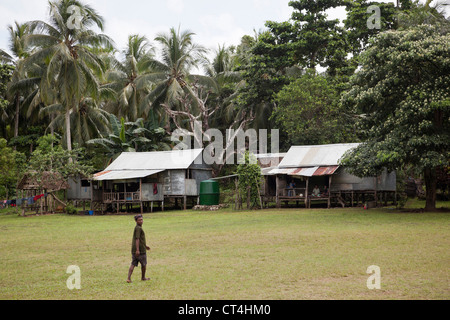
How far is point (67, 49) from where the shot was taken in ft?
98.9

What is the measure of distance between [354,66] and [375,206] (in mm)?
11807

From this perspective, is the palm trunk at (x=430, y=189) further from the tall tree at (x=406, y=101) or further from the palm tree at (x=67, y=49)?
the palm tree at (x=67, y=49)

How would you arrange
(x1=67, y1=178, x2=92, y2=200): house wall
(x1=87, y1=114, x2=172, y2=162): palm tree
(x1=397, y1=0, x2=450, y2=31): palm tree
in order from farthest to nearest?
1. (x1=87, y1=114, x2=172, y2=162): palm tree
2. (x1=67, y1=178, x2=92, y2=200): house wall
3. (x1=397, y1=0, x2=450, y2=31): palm tree

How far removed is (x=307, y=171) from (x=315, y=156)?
189cm

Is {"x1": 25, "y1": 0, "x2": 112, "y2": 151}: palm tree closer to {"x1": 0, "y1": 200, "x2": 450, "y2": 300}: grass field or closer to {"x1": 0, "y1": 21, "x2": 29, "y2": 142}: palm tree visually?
{"x1": 0, "y1": 21, "x2": 29, "y2": 142}: palm tree

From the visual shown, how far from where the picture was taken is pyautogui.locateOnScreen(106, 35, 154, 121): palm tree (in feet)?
132

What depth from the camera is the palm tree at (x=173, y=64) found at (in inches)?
1464

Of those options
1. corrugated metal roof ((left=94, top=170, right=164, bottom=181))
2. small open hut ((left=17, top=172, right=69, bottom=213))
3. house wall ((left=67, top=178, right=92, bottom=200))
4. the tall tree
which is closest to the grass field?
the tall tree

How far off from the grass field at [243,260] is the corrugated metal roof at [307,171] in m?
7.07

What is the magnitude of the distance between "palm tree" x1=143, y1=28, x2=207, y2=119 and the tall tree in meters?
18.3

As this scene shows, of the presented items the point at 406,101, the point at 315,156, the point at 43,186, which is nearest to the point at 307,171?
the point at 315,156

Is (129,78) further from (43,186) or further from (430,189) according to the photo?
(430,189)

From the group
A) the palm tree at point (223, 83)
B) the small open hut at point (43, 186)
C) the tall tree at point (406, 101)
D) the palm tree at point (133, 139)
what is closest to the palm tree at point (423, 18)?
the tall tree at point (406, 101)
